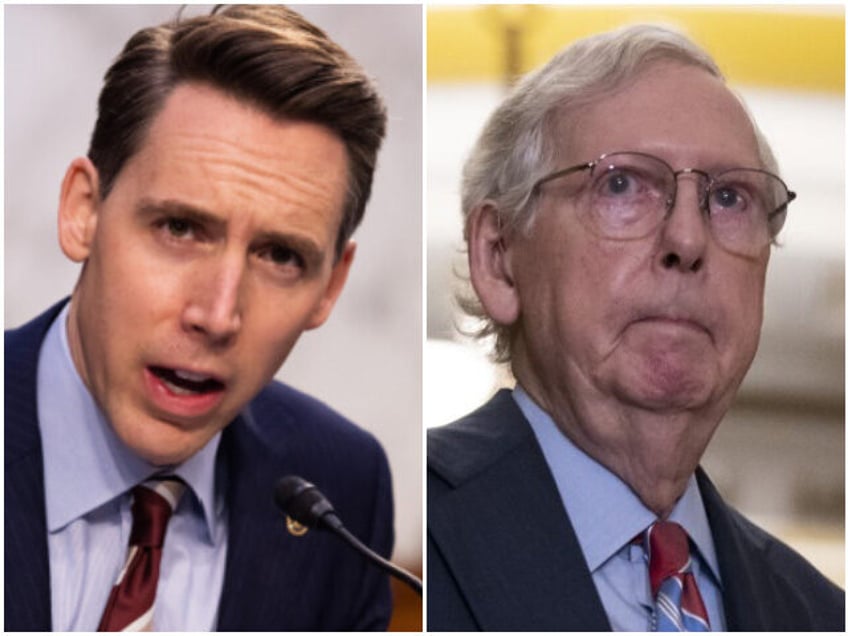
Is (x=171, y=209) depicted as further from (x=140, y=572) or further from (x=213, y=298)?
(x=140, y=572)

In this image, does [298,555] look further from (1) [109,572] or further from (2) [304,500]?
(1) [109,572]

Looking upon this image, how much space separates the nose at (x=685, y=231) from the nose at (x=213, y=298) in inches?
29.8

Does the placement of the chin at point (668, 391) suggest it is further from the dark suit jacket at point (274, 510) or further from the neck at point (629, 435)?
the dark suit jacket at point (274, 510)

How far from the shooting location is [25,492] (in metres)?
2.82

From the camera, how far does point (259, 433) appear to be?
2918 millimetres

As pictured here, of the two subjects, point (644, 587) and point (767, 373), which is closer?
point (644, 587)

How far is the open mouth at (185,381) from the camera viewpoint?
9.24ft

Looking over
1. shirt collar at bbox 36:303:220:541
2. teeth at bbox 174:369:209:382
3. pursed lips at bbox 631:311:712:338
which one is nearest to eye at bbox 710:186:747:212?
pursed lips at bbox 631:311:712:338

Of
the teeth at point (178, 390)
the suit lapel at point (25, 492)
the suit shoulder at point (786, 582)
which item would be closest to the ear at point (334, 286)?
the teeth at point (178, 390)

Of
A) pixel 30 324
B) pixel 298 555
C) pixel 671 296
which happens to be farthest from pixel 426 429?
pixel 30 324

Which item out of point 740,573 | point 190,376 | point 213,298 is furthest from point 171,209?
point 740,573

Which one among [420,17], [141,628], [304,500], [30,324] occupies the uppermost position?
[420,17]

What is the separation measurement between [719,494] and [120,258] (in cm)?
118

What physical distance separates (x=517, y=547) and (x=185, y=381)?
0.66 m
